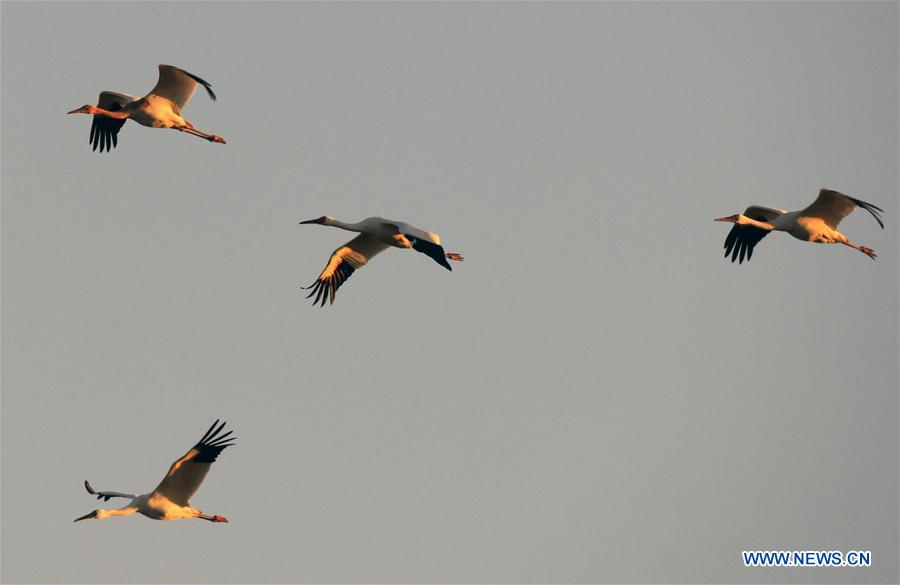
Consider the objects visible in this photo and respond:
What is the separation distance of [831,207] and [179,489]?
1084 centimetres

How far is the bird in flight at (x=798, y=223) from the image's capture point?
27.5 metres

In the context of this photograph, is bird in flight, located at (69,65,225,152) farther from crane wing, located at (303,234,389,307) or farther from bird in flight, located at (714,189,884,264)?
bird in flight, located at (714,189,884,264)

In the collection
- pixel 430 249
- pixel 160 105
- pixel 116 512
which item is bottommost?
pixel 116 512

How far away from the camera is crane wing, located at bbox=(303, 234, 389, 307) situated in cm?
2962

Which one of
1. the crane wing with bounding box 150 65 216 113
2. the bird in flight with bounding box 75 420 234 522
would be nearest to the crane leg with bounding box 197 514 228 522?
the bird in flight with bounding box 75 420 234 522

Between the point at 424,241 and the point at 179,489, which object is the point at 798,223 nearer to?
the point at 424,241

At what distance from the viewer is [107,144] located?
2952 centimetres

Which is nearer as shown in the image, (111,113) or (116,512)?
(116,512)

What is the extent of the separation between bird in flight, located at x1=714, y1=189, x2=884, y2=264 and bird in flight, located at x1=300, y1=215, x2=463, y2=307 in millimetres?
4760

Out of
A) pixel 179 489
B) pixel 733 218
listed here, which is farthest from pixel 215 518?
pixel 733 218

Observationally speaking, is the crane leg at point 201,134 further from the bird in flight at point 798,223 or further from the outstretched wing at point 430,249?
the bird in flight at point 798,223

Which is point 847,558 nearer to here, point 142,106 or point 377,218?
point 377,218

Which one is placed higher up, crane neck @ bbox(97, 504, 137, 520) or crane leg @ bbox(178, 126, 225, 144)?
crane leg @ bbox(178, 126, 225, 144)

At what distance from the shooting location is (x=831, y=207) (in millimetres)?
27594
